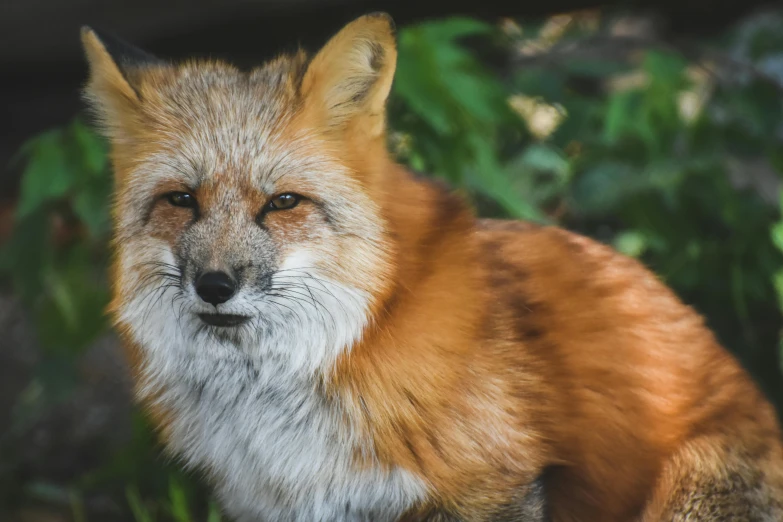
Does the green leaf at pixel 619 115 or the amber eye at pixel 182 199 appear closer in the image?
the amber eye at pixel 182 199

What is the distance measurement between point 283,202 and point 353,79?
1.33 ft

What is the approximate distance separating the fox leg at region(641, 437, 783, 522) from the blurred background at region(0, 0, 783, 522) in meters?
1.11

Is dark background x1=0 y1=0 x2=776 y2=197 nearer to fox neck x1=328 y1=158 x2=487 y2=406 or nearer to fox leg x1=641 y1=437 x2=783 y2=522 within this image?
fox neck x1=328 y1=158 x2=487 y2=406

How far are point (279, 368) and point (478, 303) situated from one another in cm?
56

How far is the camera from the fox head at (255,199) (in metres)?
2.23

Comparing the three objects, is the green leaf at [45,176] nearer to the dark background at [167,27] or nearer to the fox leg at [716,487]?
the dark background at [167,27]

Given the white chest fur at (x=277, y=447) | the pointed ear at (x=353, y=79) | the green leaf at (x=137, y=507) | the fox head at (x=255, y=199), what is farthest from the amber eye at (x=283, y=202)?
the green leaf at (x=137, y=507)

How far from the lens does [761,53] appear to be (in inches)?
163

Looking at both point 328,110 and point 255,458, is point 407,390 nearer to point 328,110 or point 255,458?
point 255,458

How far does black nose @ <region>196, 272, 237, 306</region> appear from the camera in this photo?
211 centimetres

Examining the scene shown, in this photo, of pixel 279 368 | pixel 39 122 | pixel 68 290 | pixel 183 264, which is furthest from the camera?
pixel 39 122

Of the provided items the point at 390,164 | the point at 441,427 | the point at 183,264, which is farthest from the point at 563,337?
the point at 183,264

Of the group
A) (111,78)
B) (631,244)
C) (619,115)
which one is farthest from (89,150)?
(631,244)

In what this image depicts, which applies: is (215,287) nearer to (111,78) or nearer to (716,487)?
(111,78)
